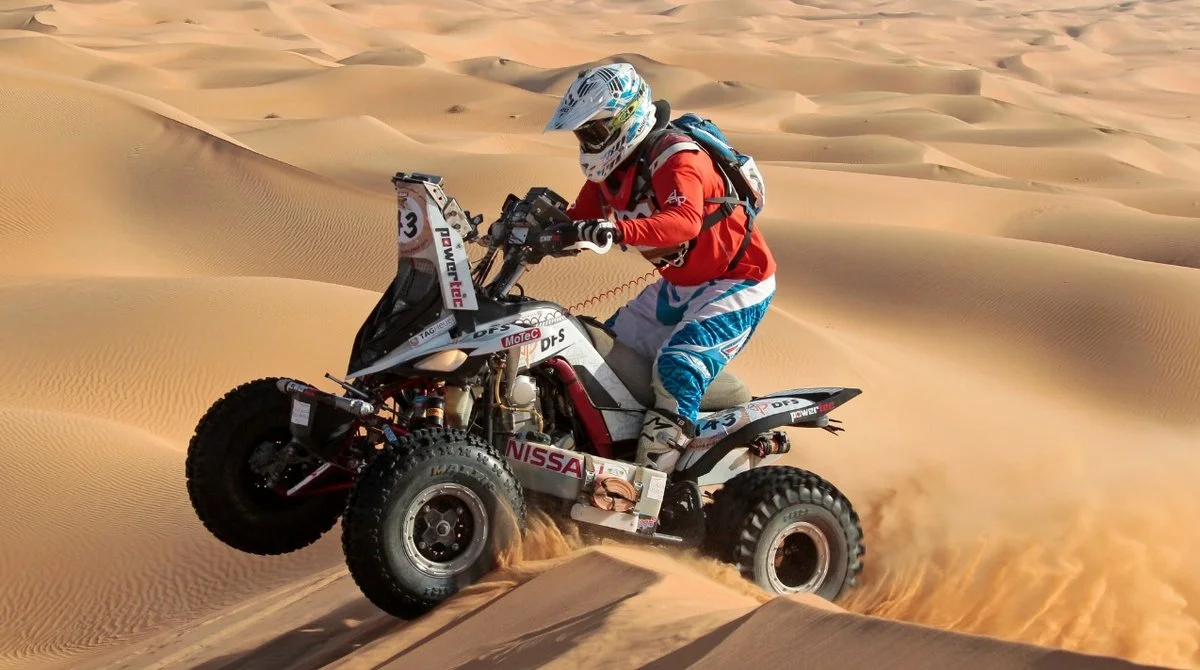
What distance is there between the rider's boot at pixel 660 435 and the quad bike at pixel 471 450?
78 mm

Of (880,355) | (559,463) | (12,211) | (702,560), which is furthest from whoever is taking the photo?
(12,211)

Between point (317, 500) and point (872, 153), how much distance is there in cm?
2767

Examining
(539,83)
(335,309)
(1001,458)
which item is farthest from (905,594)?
(539,83)

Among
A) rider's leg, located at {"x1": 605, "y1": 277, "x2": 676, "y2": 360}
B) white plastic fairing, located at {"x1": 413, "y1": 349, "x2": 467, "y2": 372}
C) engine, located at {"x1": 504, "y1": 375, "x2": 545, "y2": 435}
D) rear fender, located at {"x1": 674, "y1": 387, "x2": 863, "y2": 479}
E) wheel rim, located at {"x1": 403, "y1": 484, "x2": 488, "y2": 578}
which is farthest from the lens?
rider's leg, located at {"x1": 605, "y1": 277, "x2": 676, "y2": 360}

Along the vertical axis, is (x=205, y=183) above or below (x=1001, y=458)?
above

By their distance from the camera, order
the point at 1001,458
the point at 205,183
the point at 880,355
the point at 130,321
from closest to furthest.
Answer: the point at 1001,458 < the point at 130,321 < the point at 880,355 < the point at 205,183

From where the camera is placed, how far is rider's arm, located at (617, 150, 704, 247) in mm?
4863

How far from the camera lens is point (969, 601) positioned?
5.60m

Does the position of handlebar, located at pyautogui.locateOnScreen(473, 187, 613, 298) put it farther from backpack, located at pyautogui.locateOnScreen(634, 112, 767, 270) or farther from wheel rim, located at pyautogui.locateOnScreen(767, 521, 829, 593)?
wheel rim, located at pyautogui.locateOnScreen(767, 521, 829, 593)

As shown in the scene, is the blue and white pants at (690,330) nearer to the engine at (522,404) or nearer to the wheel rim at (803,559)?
the engine at (522,404)

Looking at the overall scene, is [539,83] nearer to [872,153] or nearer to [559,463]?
[872,153]

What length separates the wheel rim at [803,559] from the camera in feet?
18.0

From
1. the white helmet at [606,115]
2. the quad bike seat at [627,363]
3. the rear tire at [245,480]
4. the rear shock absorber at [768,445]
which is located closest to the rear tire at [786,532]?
the rear shock absorber at [768,445]

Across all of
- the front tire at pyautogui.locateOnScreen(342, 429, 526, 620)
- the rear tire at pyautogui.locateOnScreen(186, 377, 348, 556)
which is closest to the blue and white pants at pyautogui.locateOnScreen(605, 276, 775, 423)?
the front tire at pyautogui.locateOnScreen(342, 429, 526, 620)
